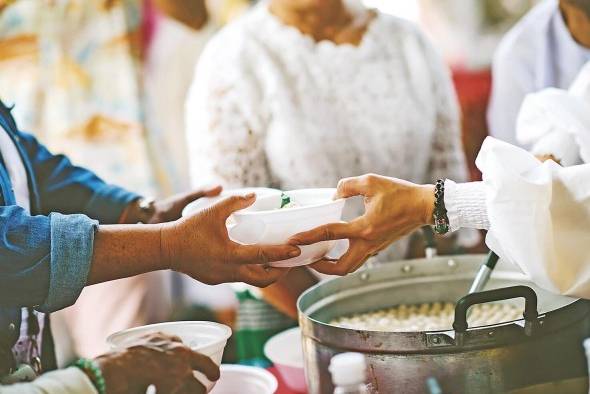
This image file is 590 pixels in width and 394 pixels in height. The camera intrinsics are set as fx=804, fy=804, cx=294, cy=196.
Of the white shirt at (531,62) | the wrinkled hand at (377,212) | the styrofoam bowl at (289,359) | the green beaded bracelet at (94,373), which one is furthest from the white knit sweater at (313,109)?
the green beaded bracelet at (94,373)

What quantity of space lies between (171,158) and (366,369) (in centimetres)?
107

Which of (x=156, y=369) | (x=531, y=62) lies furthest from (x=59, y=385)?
(x=531, y=62)

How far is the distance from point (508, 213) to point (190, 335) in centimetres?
63

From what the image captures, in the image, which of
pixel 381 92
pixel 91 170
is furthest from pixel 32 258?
pixel 381 92

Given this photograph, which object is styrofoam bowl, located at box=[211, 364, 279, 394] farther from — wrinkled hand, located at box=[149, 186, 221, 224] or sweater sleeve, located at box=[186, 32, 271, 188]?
sweater sleeve, located at box=[186, 32, 271, 188]

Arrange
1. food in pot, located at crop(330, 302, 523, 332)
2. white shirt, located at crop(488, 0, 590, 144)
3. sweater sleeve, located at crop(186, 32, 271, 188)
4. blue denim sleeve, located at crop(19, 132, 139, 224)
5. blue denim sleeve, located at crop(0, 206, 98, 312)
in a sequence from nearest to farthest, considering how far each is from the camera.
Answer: blue denim sleeve, located at crop(0, 206, 98, 312), food in pot, located at crop(330, 302, 523, 332), blue denim sleeve, located at crop(19, 132, 139, 224), sweater sleeve, located at crop(186, 32, 271, 188), white shirt, located at crop(488, 0, 590, 144)

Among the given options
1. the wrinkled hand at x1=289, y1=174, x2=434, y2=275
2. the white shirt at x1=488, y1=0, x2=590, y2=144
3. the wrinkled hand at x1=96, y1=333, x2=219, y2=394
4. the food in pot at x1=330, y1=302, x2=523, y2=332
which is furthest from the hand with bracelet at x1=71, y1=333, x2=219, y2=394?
the white shirt at x1=488, y1=0, x2=590, y2=144

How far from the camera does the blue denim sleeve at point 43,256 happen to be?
135 cm

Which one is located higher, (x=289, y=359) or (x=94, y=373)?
(x=94, y=373)

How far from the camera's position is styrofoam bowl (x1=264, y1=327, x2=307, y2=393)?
178 centimetres

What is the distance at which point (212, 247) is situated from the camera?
57.5 inches

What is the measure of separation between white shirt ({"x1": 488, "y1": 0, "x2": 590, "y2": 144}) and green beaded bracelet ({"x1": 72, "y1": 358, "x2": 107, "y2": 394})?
5.56ft

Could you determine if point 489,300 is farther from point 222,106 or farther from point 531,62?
point 531,62

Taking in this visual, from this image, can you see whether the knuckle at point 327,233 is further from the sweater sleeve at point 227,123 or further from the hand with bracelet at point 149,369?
the sweater sleeve at point 227,123
